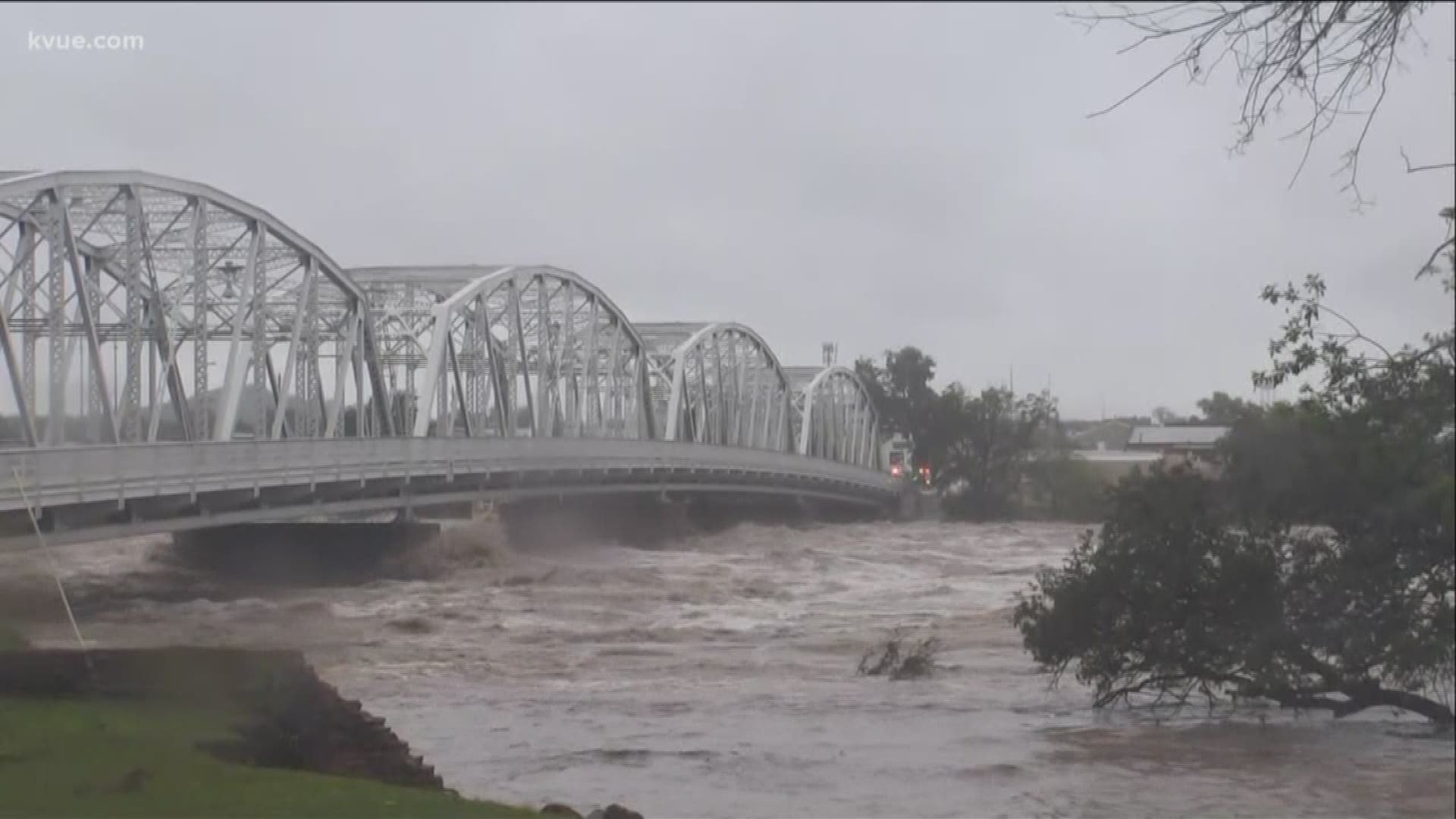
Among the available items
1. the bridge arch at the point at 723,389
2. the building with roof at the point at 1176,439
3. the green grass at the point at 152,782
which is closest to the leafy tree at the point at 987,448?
the building with roof at the point at 1176,439

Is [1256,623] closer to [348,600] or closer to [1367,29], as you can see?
A: [1367,29]

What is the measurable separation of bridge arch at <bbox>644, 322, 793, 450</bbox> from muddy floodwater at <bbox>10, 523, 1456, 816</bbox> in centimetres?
3990

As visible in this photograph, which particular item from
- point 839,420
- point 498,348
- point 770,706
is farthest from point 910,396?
point 839,420

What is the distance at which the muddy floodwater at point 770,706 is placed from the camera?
13.4 metres

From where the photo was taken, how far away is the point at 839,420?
99812mm

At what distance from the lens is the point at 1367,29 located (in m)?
8.27

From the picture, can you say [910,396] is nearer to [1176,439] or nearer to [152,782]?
[1176,439]

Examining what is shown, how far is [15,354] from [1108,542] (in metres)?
19.9

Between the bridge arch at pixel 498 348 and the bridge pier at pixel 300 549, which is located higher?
the bridge arch at pixel 498 348

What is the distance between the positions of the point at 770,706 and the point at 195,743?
9.08 meters

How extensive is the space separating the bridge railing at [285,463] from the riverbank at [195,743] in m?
11.6

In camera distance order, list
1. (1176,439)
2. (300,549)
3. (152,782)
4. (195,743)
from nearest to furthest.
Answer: (152,782) < (195,743) < (1176,439) < (300,549)

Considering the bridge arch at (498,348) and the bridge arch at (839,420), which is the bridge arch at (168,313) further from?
the bridge arch at (839,420)

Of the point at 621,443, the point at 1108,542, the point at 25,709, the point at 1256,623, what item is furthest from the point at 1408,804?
the point at 621,443
